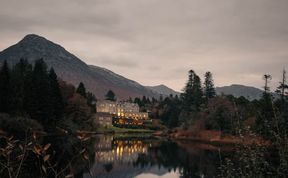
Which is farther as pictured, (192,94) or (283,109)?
(192,94)

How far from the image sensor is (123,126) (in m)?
149

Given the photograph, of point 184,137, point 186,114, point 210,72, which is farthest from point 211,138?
point 210,72

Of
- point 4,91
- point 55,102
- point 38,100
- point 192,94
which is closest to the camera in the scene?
point 4,91

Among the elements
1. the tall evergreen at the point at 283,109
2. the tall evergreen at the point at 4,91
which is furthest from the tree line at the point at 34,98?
the tall evergreen at the point at 283,109

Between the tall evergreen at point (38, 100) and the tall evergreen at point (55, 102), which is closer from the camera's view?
the tall evergreen at point (38, 100)

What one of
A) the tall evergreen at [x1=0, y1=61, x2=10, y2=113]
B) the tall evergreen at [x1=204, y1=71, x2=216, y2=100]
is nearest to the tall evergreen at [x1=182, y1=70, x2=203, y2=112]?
the tall evergreen at [x1=204, y1=71, x2=216, y2=100]

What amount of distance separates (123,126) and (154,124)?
12.9 metres

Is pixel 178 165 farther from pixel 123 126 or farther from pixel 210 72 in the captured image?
pixel 123 126

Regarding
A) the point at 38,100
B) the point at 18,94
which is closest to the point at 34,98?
the point at 38,100

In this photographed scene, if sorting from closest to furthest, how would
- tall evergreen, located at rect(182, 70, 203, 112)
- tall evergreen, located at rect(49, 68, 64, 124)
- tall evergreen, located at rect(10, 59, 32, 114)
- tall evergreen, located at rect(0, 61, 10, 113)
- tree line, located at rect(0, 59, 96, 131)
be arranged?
tall evergreen, located at rect(0, 61, 10, 113)
tree line, located at rect(0, 59, 96, 131)
tall evergreen, located at rect(10, 59, 32, 114)
tall evergreen, located at rect(49, 68, 64, 124)
tall evergreen, located at rect(182, 70, 203, 112)

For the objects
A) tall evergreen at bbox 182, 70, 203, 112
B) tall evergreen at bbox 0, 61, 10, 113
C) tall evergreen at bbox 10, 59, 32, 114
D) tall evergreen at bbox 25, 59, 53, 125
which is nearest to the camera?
tall evergreen at bbox 0, 61, 10, 113

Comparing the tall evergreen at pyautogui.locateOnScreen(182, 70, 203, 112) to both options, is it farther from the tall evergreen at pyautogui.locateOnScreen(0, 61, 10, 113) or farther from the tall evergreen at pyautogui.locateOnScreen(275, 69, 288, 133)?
the tall evergreen at pyautogui.locateOnScreen(0, 61, 10, 113)

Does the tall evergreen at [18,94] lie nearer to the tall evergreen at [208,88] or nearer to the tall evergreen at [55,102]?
the tall evergreen at [55,102]

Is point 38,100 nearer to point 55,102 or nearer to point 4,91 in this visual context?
point 55,102
